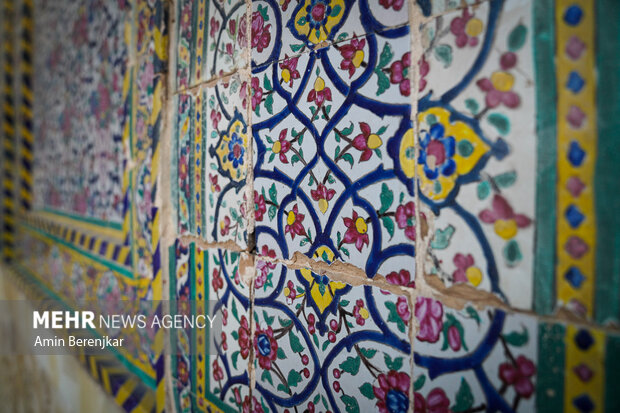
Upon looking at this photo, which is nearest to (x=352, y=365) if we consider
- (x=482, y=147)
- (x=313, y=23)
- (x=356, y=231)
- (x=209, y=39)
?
(x=356, y=231)

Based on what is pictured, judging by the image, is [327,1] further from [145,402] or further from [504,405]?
[145,402]

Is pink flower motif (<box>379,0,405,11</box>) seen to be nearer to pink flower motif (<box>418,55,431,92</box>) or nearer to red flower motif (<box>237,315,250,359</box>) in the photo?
pink flower motif (<box>418,55,431,92</box>)

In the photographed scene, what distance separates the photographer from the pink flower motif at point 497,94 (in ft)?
0.94

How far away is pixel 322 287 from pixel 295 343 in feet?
0.27

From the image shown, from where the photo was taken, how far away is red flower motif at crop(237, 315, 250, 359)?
53 centimetres

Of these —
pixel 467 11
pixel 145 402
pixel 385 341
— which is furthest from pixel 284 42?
pixel 145 402

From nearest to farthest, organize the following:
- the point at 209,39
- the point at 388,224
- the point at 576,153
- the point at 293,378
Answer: the point at 576,153 < the point at 388,224 < the point at 293,378 < the point at 209,39

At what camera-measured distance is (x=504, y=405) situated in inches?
11.8

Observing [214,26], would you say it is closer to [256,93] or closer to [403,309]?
[256,93]

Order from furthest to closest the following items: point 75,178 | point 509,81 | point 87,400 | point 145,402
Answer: point 75,178 → point 87,400 → point 145,402 → point 509,81

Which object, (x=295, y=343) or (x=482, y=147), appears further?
(x=295, y=343)

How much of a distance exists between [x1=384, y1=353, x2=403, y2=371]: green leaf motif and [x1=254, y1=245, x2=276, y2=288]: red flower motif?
0.55ft

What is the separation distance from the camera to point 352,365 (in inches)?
15.8

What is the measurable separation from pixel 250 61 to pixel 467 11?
0.89 feet
